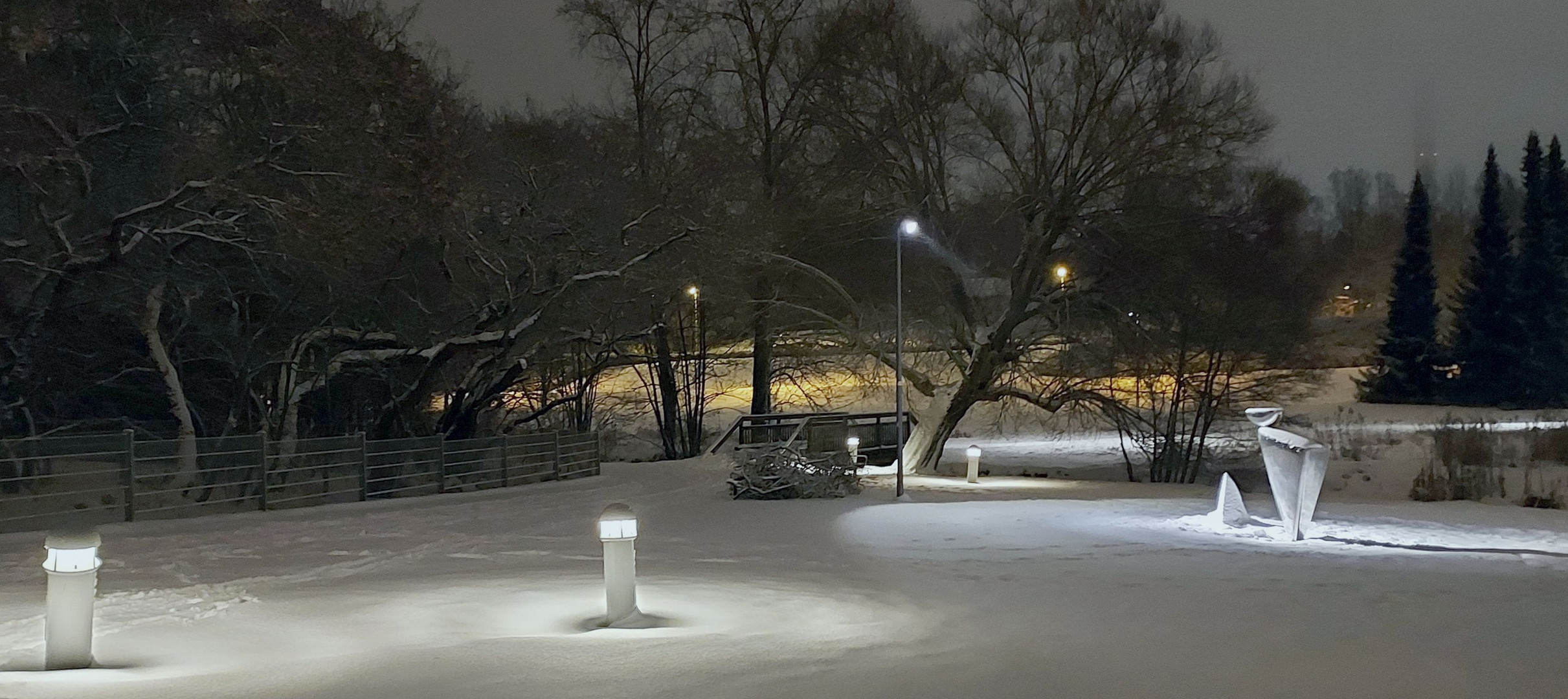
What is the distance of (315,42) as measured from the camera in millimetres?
19938

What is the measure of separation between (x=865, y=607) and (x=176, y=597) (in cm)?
573

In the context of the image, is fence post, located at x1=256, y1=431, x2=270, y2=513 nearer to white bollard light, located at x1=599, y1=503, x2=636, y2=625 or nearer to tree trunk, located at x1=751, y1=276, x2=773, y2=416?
white bollard light, located at x1=599, y1=503, x2=636, y2=625

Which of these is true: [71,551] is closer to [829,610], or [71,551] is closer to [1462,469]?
[829,610]

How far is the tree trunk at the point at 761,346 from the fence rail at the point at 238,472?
896 centimetres

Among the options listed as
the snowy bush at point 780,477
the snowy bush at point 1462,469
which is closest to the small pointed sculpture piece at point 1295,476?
the snowy bush at point 780,477

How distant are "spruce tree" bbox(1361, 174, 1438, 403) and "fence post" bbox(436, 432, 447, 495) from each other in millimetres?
51428

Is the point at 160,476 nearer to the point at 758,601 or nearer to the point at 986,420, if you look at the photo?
the point at 758,601

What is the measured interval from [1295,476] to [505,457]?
15.6m

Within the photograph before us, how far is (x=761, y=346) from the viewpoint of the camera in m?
38.7

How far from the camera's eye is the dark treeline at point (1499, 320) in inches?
2256

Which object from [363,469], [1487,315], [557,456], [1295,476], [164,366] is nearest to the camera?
[1295,476]

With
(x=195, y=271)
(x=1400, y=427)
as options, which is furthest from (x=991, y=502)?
(x=1400, y=427)

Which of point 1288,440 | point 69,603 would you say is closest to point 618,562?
point 69,603

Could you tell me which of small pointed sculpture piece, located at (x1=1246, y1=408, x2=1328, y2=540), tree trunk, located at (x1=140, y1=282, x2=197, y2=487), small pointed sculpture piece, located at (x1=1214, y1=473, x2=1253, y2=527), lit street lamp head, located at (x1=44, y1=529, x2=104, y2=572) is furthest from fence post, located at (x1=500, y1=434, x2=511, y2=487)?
lit street lamp head, located at (x1=44, y1=529, x2=104, y2=572)
